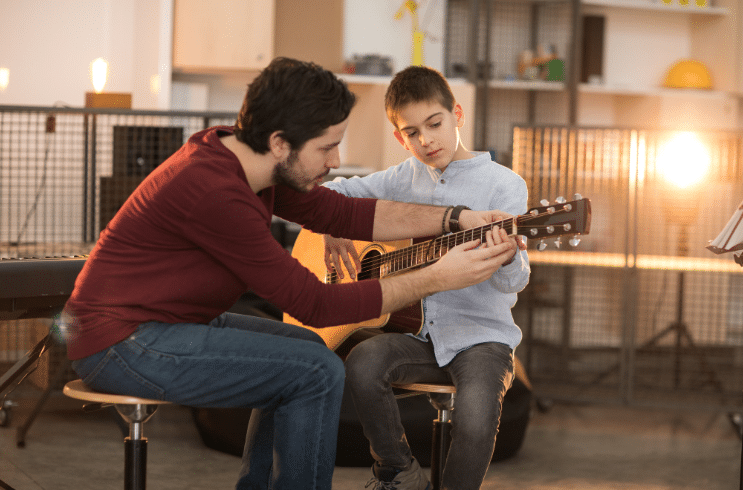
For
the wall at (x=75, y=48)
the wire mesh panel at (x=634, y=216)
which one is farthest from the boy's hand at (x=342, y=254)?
the wall at (x=75, y=48)

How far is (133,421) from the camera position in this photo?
59.4 inches

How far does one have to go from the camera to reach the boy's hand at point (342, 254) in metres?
2.04

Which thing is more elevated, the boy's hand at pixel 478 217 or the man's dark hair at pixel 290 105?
the man's dark hair at pixel 290 105

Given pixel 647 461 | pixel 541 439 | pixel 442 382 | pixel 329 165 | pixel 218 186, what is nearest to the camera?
pixel 218 186

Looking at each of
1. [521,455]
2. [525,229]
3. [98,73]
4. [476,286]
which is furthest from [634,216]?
[98,73]

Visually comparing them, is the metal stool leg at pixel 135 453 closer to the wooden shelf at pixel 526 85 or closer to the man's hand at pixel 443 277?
the man's hand at pixel 443 277

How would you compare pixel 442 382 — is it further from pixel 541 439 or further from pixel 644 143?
pixel 644 143

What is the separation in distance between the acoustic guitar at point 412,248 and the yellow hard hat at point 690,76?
316cm

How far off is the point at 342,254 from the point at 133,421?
0.73m

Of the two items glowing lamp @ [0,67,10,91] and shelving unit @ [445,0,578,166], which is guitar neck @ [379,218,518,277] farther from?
glowing lamp @ [0,67,10,91]

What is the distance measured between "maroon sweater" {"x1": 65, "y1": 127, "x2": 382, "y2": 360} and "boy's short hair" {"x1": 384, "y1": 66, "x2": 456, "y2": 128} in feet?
1.91

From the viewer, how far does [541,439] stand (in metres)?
3.01

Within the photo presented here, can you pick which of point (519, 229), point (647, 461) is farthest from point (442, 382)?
point (647, 461)

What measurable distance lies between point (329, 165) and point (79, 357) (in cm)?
61
